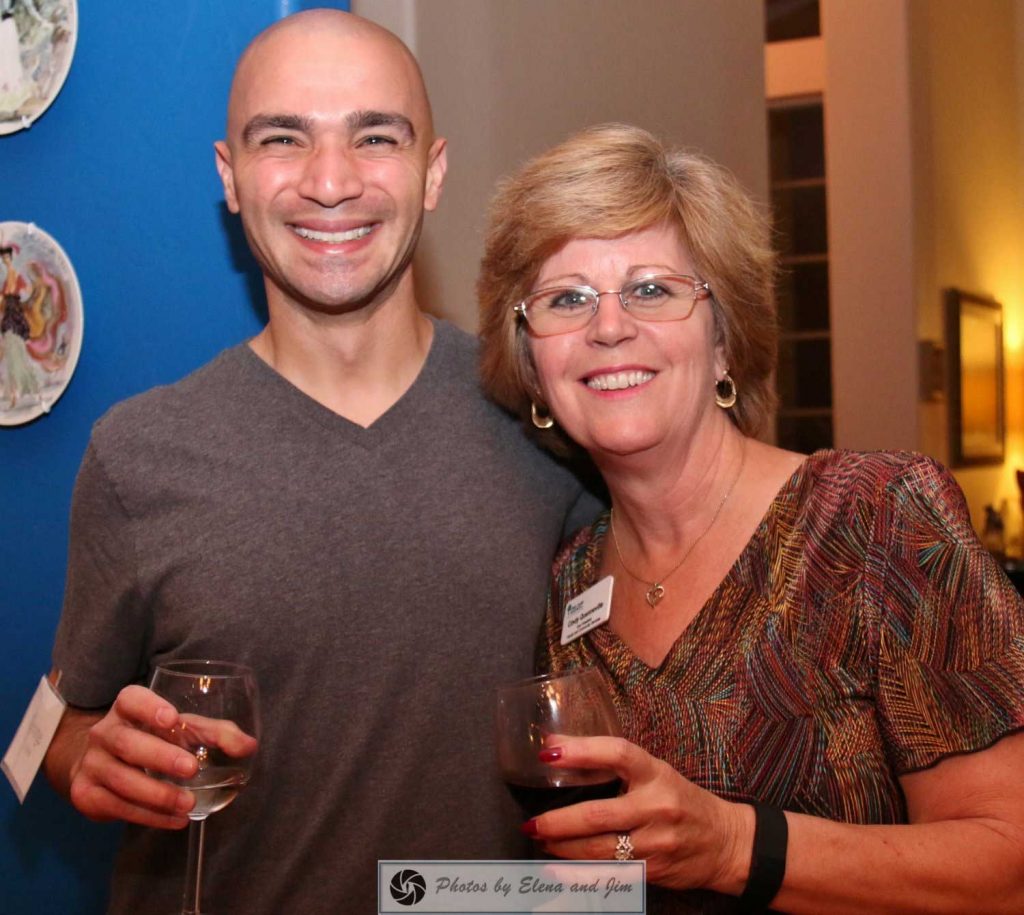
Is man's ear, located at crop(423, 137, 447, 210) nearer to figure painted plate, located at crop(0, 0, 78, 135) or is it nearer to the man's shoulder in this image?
the man's shoulder

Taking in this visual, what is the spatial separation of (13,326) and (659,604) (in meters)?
1.37

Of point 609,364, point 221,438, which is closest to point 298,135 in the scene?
point 221,438

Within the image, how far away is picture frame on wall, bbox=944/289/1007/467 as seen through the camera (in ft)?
20.1

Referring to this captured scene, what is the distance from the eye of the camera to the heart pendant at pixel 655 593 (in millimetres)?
1662

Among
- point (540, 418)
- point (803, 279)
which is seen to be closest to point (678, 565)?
point (540, 418)

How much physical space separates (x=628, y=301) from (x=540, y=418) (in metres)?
0.27

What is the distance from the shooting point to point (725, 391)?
1732 millimetres

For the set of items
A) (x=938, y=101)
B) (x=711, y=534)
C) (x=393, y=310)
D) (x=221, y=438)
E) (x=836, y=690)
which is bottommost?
(x=836, y=690)

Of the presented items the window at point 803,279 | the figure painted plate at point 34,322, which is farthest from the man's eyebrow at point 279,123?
the window at point 803,279

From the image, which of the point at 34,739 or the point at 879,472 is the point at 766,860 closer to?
the point at 879,472

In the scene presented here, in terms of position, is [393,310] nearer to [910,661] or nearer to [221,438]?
[221,438]

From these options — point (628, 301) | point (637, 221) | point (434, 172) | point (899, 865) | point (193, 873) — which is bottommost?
point (899, 865)

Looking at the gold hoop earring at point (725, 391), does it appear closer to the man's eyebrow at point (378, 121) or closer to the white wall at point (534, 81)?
the man's eyebrow at point (378, 121)

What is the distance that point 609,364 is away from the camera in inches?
62.8
